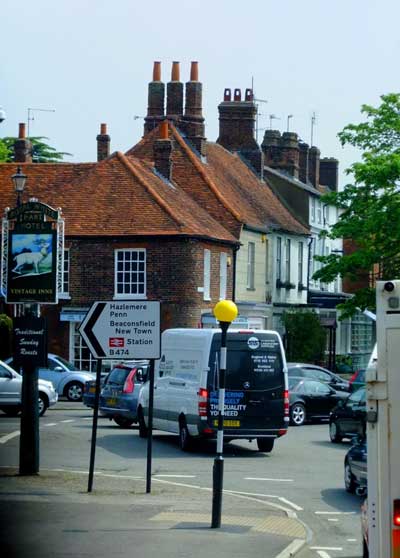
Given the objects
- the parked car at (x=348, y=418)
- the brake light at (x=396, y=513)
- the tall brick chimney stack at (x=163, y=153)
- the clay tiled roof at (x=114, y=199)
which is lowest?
the parked car at (x=348, y=418)

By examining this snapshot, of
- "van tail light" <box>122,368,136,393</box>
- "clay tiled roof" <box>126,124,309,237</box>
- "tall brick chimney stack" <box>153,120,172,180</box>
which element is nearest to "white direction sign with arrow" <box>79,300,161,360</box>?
"van tail light" <box>122,368,136,393</box>

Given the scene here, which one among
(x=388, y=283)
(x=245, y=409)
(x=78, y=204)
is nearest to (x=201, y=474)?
(x=245, y=409)

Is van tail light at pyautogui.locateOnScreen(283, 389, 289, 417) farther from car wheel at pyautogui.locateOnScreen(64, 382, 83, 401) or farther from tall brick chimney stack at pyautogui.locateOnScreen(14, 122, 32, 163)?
tall brick chimney stack at pyautogui.locateOnScreen(14, 122, 32, 163)

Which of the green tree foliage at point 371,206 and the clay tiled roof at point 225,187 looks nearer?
the green tree foliage at point 371,206

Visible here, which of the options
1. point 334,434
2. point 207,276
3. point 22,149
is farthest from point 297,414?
point 22,149

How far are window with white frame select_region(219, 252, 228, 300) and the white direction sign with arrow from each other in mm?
35525

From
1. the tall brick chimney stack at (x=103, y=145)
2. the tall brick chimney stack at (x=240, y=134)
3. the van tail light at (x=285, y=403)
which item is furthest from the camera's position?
the tall brick chimney stack at (x=240, y=134)

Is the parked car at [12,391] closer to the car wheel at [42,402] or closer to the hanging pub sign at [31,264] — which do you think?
the car wheel at [42,402]

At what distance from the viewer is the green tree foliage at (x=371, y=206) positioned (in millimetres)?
49719

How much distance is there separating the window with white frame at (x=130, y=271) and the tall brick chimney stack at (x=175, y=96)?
423 inches

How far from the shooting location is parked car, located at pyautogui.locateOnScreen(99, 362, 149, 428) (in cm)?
3244

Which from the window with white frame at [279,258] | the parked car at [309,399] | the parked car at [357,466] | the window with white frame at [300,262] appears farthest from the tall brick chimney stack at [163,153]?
the parked car at [357,466]

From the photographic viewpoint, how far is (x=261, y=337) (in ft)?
87.8

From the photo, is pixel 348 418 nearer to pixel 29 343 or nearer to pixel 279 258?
pixel 29 343
